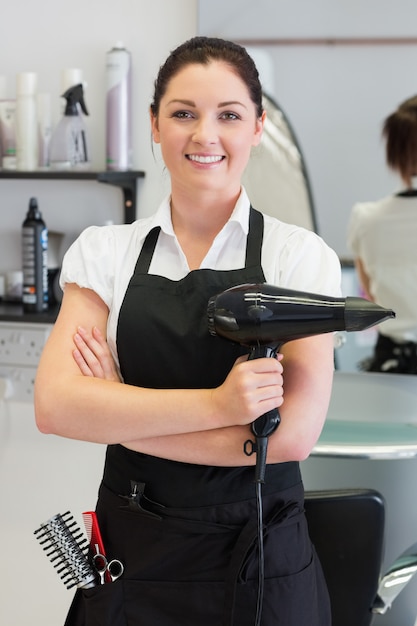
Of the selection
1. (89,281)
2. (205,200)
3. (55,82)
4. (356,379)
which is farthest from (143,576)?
(55,82)

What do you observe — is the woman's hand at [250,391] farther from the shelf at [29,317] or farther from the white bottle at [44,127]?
the white bottle at [44,127]

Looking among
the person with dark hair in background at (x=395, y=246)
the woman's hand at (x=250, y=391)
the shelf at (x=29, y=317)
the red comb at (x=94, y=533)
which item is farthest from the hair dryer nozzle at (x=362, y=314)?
the shelf at (x=29, y=317)

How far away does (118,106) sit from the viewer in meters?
2.22

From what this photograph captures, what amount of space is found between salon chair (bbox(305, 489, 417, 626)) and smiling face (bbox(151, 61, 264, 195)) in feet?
2.57

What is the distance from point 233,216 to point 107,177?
94cm

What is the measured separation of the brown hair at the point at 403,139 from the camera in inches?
83.1

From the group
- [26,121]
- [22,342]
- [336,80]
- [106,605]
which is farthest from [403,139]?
[106,605]

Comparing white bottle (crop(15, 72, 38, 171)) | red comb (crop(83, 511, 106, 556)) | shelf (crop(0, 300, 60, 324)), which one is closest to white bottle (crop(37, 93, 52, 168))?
white bottle (crop(15, 72, 38, 171))

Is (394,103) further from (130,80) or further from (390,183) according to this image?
(130,80)

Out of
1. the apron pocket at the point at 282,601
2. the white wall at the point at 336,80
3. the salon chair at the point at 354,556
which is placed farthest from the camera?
the white wall at the point at 336,80

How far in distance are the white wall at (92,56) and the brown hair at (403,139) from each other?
55 cm

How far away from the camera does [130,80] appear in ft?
7.36

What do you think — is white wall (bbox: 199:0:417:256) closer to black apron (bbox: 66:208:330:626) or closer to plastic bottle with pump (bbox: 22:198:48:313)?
plastic bottle with pump (bbox: 22:198:48:313)

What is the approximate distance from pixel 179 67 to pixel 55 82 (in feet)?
3.80
